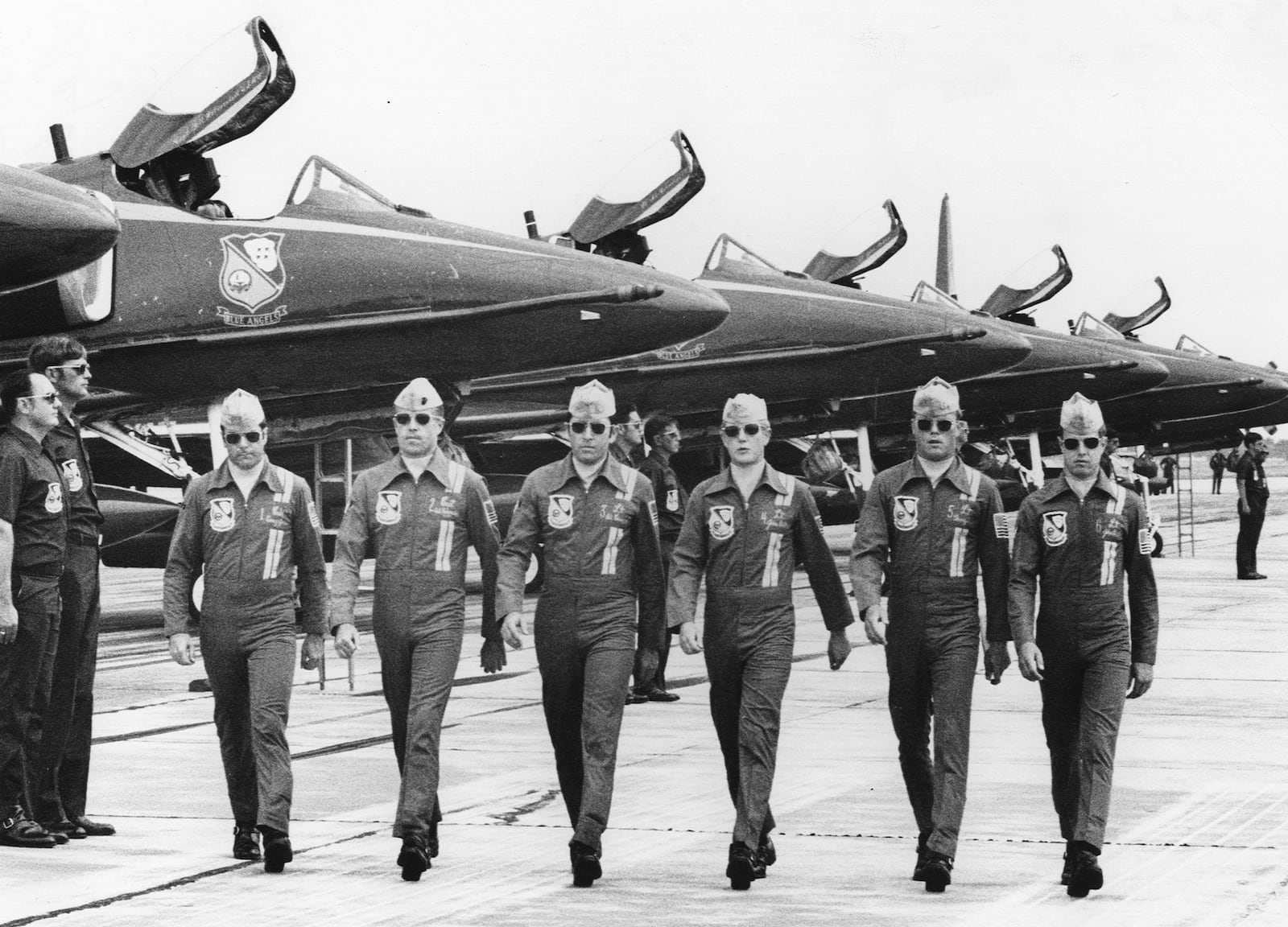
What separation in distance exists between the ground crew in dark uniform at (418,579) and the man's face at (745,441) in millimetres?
871

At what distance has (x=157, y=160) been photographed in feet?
43.2

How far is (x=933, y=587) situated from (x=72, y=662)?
314cm

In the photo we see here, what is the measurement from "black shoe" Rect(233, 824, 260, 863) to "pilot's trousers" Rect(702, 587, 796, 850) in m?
1.60

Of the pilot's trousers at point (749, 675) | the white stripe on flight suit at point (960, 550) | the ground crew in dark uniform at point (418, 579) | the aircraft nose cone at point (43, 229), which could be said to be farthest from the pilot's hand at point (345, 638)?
the aircraft nose cone at point (43, 229)

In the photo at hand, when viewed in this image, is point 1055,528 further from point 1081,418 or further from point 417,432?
point 417,432

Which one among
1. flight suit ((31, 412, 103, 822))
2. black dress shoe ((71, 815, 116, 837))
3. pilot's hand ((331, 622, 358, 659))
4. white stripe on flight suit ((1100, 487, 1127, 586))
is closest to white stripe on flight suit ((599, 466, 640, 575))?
pilot's hand ((331, 622, 358, 659))

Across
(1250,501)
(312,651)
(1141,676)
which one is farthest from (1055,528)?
(1250,501)

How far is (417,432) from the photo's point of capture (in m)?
6.19

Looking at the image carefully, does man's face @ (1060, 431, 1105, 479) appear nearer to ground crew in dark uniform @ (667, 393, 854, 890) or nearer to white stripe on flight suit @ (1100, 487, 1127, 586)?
white stripe on flight suit @ (1100, 487, 1127, 586)

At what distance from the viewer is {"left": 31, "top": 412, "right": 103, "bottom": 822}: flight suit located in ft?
21.4

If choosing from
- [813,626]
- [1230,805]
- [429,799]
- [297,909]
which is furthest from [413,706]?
[813,626]

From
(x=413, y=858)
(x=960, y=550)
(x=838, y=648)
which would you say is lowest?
(x=413, y=858)

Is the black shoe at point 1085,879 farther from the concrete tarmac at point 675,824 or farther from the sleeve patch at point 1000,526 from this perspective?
the sleeve patch at point 1000,526

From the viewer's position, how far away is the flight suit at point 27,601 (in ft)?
20.8
